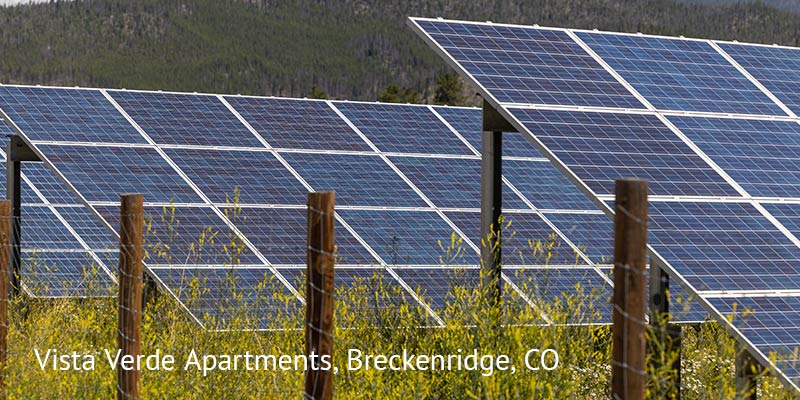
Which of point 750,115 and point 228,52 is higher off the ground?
point 228,52

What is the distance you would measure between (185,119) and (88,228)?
4277mm

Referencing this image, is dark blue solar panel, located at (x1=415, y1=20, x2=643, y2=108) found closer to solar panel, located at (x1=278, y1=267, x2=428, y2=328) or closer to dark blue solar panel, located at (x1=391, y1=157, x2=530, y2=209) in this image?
solar panel, located at (x1=278, y1=267, x2=428, y2=328)

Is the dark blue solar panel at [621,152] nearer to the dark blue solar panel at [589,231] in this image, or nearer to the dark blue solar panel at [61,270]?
the dark blue solar panel at [589,231]

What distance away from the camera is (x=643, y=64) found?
16672mm

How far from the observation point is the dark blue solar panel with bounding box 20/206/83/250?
80.4ft

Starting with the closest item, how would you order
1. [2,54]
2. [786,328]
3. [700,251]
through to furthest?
[786,328], [700,251], [2,54]

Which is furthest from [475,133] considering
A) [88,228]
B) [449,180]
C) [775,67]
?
[775,67]

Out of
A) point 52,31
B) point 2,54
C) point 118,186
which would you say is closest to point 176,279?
point 118,186

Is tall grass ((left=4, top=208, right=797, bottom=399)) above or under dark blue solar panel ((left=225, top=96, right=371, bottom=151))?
under

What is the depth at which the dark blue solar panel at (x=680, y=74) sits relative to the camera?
1580 cm

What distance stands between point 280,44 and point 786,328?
179 meters

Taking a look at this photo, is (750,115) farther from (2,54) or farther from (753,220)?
(2,54)

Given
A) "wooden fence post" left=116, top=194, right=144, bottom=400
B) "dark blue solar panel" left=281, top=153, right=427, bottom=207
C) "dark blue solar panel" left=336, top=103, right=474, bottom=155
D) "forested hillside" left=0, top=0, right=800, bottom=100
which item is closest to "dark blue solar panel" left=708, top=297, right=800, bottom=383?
"wooden fence post" left=116, top=194, right=144, bottom=400

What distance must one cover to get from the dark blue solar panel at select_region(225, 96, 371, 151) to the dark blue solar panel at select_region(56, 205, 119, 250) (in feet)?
11.3
